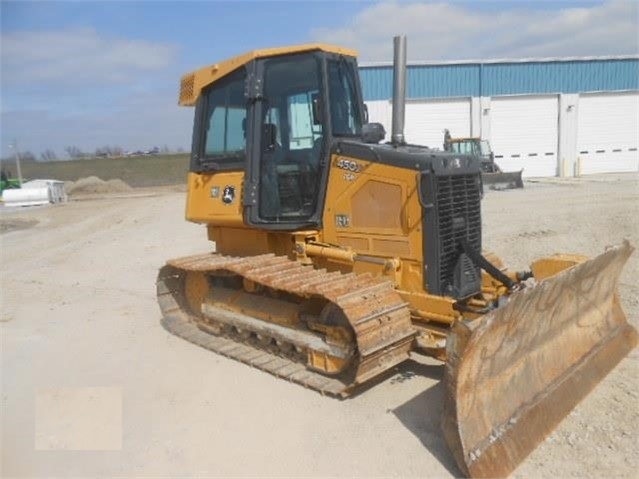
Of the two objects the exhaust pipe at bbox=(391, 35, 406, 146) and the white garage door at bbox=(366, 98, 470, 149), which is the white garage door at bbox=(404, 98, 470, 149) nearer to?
the white garage door at bbox=(366, 98, 470, 149)

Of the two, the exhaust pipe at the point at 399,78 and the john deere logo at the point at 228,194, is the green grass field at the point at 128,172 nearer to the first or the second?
the john deere logo at the point at 228,194

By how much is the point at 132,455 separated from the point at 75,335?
119 inches

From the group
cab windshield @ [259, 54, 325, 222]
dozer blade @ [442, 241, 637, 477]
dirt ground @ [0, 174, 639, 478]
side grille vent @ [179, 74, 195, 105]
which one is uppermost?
side grille vent @ [179, 74, 195, 105]

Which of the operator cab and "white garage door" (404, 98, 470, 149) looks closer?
the operator cab

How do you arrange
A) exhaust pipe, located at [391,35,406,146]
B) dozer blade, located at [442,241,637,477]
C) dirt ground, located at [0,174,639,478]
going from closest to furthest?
dozer blade, located at [442,241,637,477]
dirt ground, located at [0,174,639,478]
exhaust pipe, located at [391,35,406,146]

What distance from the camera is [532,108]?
26.9 meters

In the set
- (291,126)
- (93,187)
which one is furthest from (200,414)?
(93,187)

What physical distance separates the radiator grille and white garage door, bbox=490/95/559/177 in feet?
74.6

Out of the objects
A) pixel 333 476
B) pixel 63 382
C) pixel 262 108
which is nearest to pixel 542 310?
pixel 333 476

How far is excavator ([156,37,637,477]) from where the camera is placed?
3812mm

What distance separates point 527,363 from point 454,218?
1342 mm

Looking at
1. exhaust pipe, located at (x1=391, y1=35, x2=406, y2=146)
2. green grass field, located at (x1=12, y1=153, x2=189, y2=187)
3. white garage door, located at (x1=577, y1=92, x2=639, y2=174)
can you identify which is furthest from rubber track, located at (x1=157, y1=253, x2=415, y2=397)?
green grass field, located at (x1=12, y1=153, x2=189, y2=187)

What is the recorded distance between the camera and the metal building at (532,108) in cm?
2584

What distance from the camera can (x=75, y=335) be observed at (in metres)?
6.43
